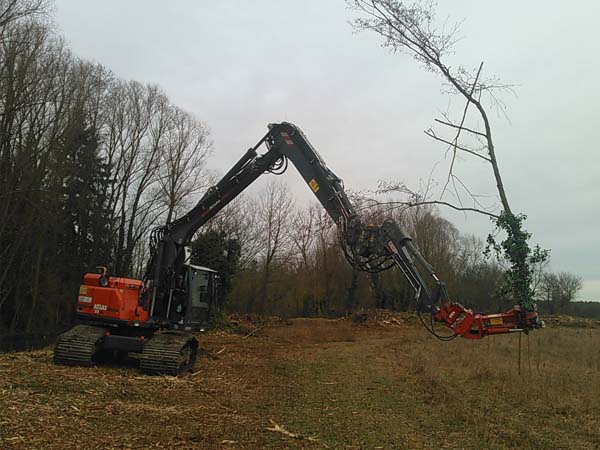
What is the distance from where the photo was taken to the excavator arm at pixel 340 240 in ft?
29.7

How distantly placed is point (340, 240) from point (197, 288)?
4.57 m

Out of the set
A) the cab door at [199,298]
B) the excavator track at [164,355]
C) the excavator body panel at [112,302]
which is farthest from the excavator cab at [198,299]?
the excavator track at [164,355]

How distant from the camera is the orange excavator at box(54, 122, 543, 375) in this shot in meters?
9.48

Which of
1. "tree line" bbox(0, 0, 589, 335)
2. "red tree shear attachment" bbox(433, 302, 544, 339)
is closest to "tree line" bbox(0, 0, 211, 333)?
"tree line" bbox(0, 0, 589, 335)

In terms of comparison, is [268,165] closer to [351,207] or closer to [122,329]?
[351,207]

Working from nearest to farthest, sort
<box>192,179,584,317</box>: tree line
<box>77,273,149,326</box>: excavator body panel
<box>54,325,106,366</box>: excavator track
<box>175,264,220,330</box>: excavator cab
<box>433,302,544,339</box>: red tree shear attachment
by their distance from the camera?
<box>433,302,544,339</box>: red tree shear attachment, <box>54,325,106,366</box>: excavator track, <box>77,273,149,326</box>: excavator body panel, <box>175,264,220,330</box>: excavator cab, <box>192,179,584,317</box>: tree line

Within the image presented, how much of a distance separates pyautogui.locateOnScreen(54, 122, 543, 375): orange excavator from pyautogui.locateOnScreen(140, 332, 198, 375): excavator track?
20 millimetres

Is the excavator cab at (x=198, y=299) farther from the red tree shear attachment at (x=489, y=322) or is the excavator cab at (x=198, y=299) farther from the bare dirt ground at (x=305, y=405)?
the red tree shear attachment at (x=489, y=322)

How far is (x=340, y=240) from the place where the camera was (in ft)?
35.6

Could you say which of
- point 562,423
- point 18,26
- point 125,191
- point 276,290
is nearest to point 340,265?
point 276,290

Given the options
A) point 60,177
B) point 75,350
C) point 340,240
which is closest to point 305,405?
point 340,240

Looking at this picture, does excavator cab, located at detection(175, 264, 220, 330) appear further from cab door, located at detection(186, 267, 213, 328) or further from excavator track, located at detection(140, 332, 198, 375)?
excavator track, located at detection(140, 332, 198, 375)

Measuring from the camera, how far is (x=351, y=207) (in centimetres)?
1095

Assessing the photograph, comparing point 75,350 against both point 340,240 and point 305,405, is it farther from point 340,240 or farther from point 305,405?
point 340,240
